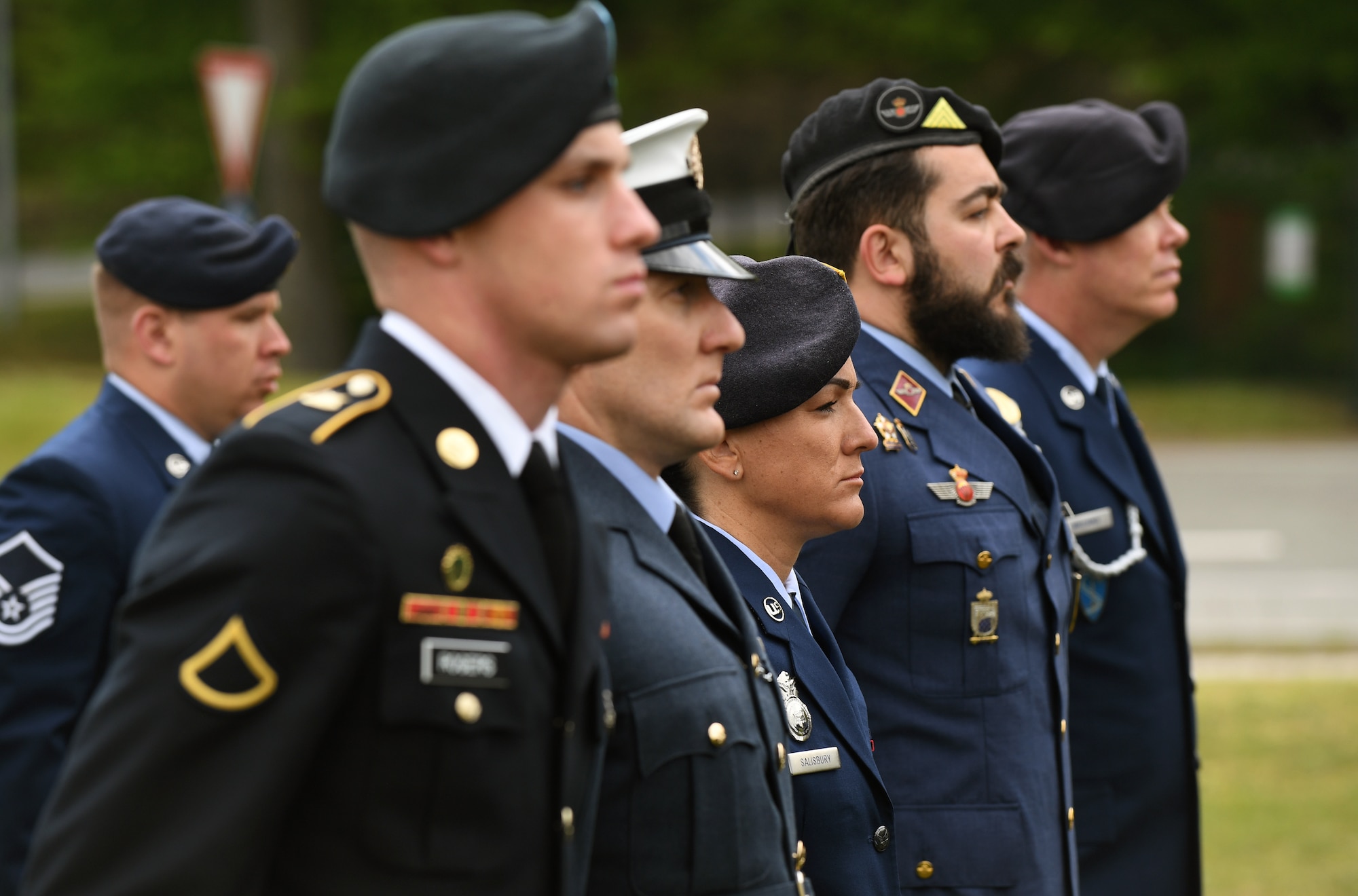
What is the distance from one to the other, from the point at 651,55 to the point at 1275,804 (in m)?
17.0

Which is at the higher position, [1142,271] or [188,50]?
[1142,271]

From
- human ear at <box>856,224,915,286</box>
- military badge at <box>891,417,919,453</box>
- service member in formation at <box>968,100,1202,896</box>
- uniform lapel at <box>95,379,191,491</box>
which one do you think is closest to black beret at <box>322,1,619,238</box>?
military badge at <box>891,417,919,453</box>

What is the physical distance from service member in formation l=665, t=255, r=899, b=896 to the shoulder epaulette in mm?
1154

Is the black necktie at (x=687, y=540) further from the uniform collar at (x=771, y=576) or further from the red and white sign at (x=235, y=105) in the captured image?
the red and white sign at (x=235, y=105)

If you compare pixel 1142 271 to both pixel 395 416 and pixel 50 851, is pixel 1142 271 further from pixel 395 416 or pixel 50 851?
pixel 50 851

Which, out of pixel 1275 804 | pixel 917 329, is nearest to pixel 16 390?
pixel 1275 804

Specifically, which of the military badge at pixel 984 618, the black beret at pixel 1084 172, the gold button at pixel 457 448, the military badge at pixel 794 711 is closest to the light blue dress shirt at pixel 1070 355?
the black beret at pixel 1084 172

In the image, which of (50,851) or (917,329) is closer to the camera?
(50,851)

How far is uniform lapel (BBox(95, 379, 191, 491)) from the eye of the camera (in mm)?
3727

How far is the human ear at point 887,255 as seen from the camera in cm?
367

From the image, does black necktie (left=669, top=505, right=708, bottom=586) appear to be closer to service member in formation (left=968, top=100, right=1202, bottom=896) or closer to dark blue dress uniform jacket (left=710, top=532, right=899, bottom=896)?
dark blue dress uniform jacket (left=710, top=532, right=899, bottom=896)

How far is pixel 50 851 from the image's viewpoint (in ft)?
5.49

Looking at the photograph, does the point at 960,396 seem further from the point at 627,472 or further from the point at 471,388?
the point at 471,388

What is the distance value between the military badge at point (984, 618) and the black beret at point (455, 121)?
180 cm
